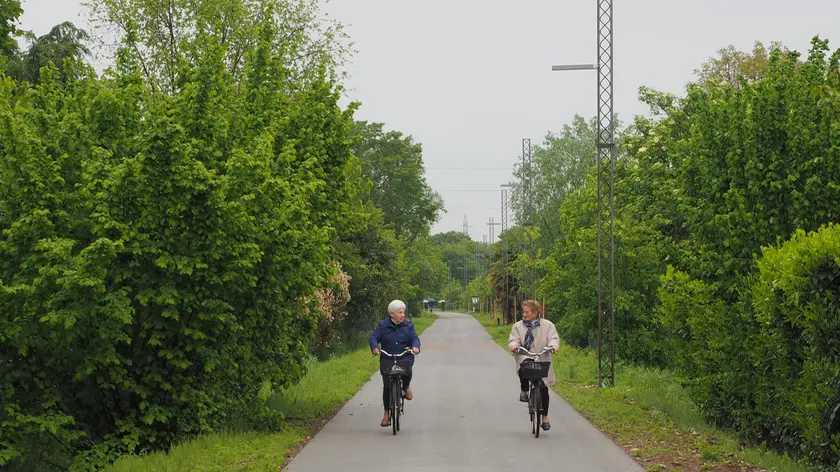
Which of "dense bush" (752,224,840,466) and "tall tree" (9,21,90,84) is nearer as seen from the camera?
"dense bush" (752,224,840,466)

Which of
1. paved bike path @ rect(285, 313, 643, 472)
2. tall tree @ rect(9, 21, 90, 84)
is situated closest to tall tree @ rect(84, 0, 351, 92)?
tall tree @ rect(9, 21, 90, 84)

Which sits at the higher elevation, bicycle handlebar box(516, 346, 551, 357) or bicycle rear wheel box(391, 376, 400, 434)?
bicycle handlebar box(516, 346, 551, 357)

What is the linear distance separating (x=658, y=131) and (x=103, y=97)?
912 inches

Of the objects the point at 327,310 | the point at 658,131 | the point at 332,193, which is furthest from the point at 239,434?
the point at 658,131

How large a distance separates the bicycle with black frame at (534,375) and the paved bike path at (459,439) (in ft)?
0.98

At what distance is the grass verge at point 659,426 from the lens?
10.9 meters

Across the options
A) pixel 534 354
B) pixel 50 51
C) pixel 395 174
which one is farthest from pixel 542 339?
pixel 395 174

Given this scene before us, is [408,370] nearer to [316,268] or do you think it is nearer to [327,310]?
[316,268]

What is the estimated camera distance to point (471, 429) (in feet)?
46.8

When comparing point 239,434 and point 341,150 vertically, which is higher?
point 341,150

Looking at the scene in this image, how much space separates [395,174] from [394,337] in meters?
48.9

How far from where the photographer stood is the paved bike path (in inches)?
429

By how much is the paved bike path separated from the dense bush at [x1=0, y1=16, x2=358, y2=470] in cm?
171

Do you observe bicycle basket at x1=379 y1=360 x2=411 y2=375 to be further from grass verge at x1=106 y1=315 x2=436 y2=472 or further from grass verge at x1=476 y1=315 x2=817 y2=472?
grass verge at x1=476 y1=315 x2=817 y2=472
